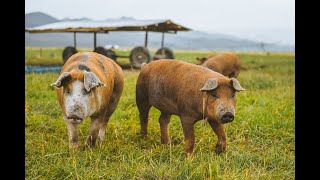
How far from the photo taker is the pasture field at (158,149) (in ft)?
14.5

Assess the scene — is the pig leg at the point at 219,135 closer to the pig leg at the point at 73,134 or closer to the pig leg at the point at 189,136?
the pig leg at the point at 189,136

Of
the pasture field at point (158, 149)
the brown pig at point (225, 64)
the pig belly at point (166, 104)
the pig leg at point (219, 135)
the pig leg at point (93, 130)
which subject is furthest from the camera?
the brown pig at point (225, 64)

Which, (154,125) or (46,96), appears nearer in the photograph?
(154,125)

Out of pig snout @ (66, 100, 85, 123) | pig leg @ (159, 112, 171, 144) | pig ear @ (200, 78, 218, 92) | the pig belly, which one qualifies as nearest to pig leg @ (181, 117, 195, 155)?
the pig belly

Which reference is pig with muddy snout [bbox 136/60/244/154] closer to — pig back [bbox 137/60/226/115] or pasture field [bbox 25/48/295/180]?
pig back [bbox 137/60/226/115]

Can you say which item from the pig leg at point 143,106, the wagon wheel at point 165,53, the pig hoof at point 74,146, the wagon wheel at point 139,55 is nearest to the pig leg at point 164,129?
the pig leg at point 143,106

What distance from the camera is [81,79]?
4902 mm

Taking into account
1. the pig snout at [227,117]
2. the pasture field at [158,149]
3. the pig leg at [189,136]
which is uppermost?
the pig snout at [227,117]

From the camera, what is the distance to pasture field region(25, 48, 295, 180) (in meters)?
4.42

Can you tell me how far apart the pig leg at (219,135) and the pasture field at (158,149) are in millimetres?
103
